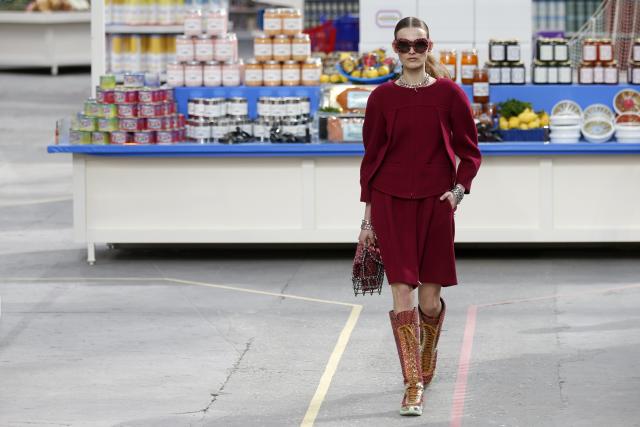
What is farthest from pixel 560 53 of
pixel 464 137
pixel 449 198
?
pixel 449 198

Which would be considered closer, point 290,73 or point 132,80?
point 132,80

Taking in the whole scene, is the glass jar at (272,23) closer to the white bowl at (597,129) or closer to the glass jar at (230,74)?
the glass jar at (230,74)

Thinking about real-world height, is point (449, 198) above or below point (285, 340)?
above

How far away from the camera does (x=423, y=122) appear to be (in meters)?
6.46

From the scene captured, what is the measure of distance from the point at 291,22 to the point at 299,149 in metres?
1.47

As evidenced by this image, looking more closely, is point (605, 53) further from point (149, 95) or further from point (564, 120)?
point (149, 95)

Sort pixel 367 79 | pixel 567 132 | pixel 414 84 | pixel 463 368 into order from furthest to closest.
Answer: pixel 367 79, pixel 567 132, pixel 463 368, pixel 414 84

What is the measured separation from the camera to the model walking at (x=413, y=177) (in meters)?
6.46

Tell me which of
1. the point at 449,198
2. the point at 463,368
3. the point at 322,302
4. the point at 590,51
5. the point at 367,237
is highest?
the point at 590,51

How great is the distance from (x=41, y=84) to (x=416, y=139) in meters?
18.9

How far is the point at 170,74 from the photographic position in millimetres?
11383

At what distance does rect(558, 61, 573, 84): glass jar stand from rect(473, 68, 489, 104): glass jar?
1.97 ft

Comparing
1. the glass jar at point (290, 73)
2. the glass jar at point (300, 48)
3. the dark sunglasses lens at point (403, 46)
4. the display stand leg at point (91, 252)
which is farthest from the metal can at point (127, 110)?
the dark sunglasses lens at point (403, 46)

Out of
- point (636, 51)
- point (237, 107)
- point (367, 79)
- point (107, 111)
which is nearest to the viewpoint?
point (107, 111)
